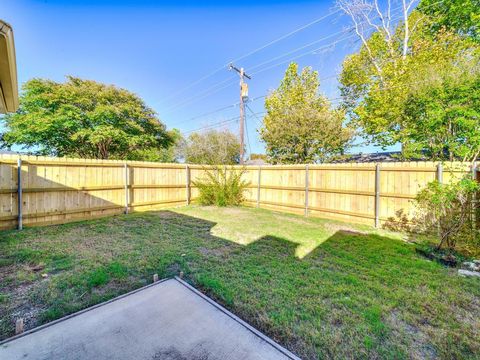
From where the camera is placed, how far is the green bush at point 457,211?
3363mm

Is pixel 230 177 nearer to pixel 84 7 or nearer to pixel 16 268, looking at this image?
pixel 16 268

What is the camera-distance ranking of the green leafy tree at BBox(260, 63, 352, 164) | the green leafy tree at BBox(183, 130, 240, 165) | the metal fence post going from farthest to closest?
the green leafy tree at BBox(183, 130, 240, 165), the green leafy tree at BBox(260, 63, 352, 164), the metal fence post

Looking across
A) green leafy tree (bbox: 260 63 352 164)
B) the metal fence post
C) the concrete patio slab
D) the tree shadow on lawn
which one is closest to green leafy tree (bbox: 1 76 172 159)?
the metal fence post

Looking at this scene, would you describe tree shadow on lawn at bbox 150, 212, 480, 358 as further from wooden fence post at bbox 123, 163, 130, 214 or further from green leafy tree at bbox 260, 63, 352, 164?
green leafy tree at bbox 260, 63, 352, 164

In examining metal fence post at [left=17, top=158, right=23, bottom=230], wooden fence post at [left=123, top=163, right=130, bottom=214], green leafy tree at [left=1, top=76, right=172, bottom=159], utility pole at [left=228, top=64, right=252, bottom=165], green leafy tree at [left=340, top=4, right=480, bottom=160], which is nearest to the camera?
metal fence post at [left=17, top=158, right=23, bottom=230]

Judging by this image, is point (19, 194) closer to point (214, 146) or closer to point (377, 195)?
point (377, 195)

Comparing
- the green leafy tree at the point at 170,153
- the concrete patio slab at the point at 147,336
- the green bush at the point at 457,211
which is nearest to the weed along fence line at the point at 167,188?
the green bush at the point at 457,211

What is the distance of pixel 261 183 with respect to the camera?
8164mm

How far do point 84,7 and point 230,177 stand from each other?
7841 mm

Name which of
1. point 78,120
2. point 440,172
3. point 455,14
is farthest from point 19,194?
point 455,14

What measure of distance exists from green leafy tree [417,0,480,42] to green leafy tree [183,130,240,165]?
41.9 ft

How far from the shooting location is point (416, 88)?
22.3ft

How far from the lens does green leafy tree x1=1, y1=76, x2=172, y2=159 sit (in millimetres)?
11570

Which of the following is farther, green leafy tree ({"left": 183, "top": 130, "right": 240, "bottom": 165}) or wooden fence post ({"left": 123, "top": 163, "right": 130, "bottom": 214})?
green leafy tree ({"left": 183, "top": 130, "right": 240, "bottom": 165})
